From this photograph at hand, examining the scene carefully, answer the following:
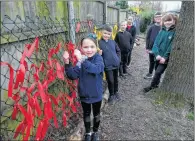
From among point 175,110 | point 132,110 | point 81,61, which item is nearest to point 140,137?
point 132,110

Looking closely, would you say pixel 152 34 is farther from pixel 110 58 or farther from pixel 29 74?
pixel 29 74

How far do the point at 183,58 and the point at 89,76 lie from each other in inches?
81.6

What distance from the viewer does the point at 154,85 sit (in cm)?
443

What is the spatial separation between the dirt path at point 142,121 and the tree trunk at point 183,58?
44cm

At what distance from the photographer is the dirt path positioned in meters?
3.05

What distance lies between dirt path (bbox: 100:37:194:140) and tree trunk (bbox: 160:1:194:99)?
1.45ft

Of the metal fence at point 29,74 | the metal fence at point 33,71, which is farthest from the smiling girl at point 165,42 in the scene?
the metal fence at point 29,74

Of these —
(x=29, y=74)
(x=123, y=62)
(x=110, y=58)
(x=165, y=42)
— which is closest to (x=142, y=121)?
(x=110, y=58)

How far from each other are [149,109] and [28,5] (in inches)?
101

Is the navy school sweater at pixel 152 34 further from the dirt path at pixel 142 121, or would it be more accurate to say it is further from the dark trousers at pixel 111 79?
the dark trousers at pixel 111 79

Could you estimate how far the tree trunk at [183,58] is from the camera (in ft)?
12.2

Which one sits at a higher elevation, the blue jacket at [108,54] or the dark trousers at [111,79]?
the blue jacket at [108,54]

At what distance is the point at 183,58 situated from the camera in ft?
12.6

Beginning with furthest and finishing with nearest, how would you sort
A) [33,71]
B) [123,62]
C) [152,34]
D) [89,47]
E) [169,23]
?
[123,62]
[152,34]
[169,23]
[89,47]
[33,71]
